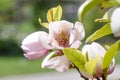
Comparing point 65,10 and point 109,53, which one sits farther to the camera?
point 65,10

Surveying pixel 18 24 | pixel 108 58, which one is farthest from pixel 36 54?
pixel 18 24

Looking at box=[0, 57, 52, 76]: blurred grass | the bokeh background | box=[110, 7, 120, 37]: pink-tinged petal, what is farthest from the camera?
the bokeh background

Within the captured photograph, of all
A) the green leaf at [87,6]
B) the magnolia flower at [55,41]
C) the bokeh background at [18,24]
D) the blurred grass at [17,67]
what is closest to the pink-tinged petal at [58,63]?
the magnolia flower at [55,41]

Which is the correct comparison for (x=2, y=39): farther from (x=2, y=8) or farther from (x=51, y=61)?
(x=51, y=61)

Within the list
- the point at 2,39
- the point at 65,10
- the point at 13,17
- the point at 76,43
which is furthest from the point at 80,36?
the point at 13,17

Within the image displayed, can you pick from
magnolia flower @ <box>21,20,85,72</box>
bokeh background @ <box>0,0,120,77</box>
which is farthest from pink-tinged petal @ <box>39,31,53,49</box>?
bokeh background @ <box>0,0,120,77</box>

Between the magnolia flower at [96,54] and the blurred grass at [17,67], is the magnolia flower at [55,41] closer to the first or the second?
the magnolia flower at [96,54]

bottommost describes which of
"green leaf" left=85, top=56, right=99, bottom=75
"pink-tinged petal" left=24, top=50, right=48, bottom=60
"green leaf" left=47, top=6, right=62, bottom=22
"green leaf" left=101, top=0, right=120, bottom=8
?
"green leaf" left=85, top=56, right=99, bottom=75

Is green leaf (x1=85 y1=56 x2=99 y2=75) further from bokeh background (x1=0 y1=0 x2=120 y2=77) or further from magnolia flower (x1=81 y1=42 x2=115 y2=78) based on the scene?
bokeh background (x1=0 y1=0 x2=120 y2=77)
